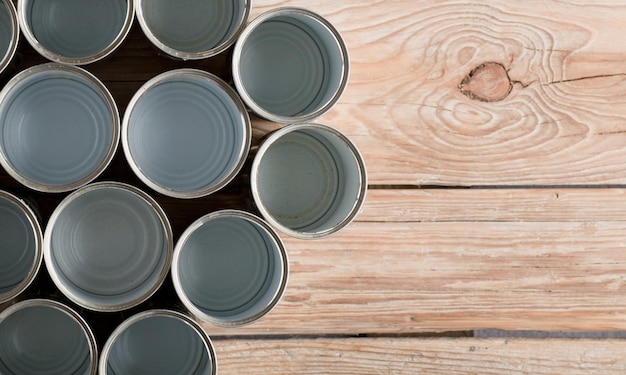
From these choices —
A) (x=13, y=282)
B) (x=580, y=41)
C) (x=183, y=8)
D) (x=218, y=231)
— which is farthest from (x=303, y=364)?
(x=580, y=41)

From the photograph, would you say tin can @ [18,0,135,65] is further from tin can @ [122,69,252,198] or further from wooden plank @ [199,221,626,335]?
wooden plank @ [199,221,626,335]

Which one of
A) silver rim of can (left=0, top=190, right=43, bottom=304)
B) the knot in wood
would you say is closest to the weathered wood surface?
the knot in wood

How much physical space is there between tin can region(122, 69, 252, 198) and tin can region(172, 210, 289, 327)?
70mm

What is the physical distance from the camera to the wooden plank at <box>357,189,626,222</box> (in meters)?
0.86

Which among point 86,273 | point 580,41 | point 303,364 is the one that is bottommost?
point 303,364

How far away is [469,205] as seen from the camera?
0.87 m

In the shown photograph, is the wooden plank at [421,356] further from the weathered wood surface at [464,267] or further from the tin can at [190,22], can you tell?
the tin can at [190,22]

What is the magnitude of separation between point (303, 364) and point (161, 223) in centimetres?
29

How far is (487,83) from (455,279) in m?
0.28

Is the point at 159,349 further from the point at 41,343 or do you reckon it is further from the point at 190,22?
the point at 190,22

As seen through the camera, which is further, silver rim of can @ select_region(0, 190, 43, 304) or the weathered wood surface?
the weathered wood surface

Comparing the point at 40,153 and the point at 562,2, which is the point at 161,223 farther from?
the point at 562,2

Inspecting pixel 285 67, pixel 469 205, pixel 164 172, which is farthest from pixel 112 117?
pixel 469 205

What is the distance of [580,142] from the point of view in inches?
34.8
